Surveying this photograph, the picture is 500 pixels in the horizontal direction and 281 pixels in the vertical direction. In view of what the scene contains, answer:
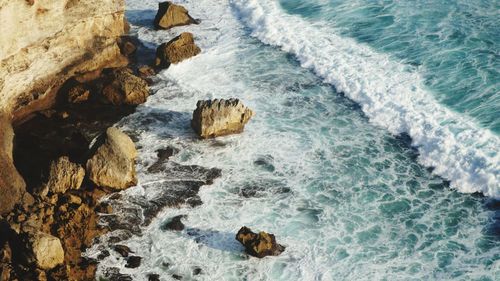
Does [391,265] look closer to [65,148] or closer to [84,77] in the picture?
[65,148]

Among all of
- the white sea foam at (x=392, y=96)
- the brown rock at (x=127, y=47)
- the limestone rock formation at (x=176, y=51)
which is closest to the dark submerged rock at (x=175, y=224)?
the white sea foam at (x=392, y=96)

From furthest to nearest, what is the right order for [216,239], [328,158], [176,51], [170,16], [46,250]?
1. [170,16]
2. [176,51]
3. [328,158]
4. [216,239]
5. [46,250]

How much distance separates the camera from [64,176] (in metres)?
18.9

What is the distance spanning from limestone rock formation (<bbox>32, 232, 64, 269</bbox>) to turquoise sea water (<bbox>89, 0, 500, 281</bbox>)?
4.07ft

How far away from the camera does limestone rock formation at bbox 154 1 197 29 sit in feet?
97.7

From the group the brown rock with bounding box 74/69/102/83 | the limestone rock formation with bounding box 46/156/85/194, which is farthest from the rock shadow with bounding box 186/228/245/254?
the brown rock with bounding box 74/69/102/83

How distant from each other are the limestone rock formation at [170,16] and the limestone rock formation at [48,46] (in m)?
2.83

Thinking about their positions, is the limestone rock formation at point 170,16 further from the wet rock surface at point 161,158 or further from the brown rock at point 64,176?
the brown rock at point 64,176

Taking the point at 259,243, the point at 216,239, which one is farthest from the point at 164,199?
the point at 259,243

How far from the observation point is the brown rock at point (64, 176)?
18.7 m

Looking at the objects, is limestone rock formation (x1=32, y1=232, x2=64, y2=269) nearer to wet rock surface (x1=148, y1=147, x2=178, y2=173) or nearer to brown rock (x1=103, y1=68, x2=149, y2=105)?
wet rock surface (x1=148, y1=147, x2=178, y2=173)

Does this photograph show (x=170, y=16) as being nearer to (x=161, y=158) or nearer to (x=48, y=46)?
(x=48, y=46)

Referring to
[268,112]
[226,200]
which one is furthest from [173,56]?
[226,200]

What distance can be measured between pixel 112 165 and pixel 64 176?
145 cm
